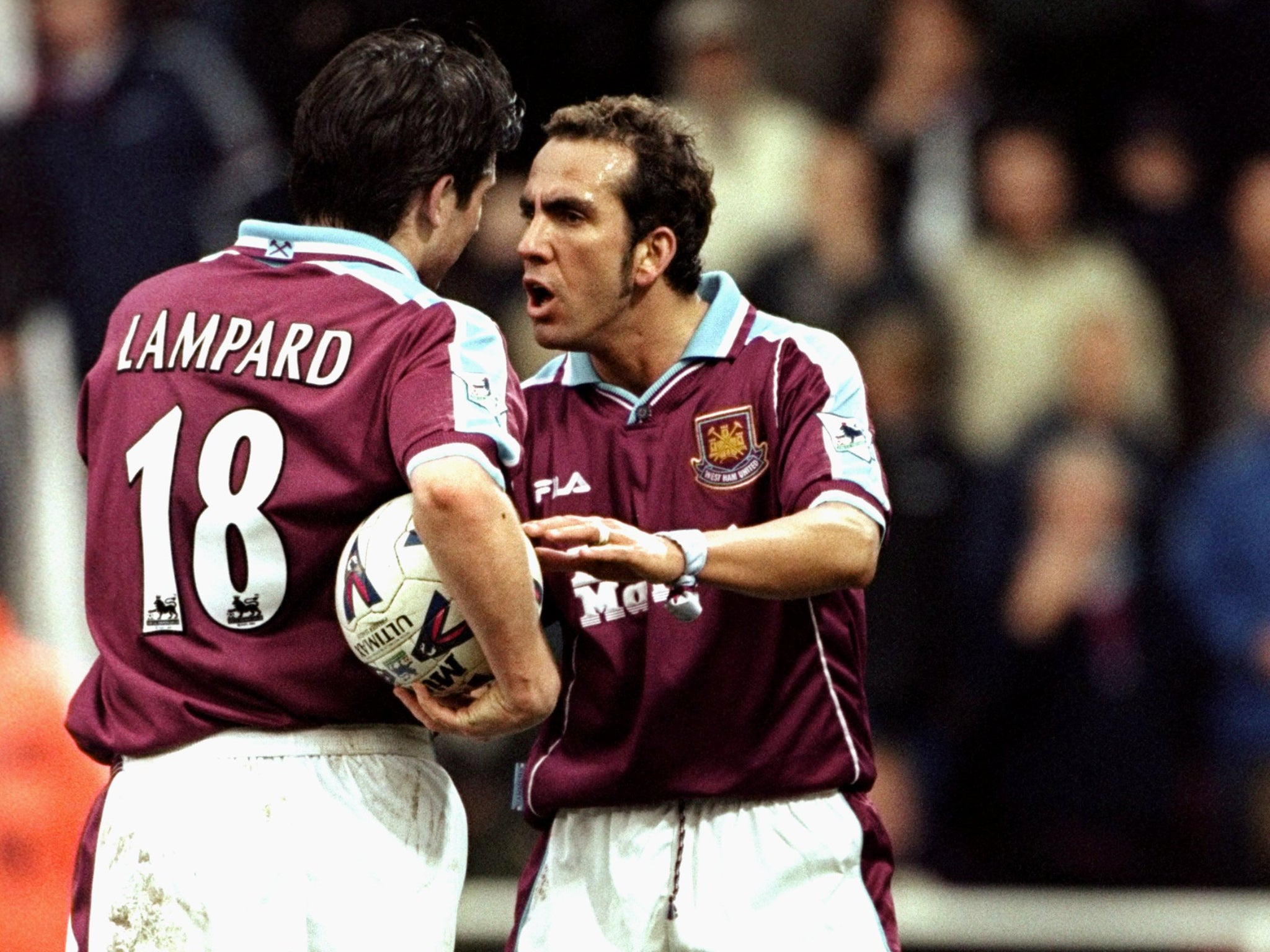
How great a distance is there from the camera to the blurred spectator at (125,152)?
339 inches

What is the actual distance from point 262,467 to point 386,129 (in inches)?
24.8

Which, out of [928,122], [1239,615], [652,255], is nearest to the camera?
[652,255]

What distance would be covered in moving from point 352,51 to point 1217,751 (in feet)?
17.8

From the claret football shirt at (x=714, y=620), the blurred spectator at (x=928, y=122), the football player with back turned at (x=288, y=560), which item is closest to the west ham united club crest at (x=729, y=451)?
the claret football shirt at (x=714, y=620)

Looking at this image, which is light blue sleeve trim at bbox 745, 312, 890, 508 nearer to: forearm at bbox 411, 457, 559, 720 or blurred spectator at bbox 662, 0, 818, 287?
forearm at bbox 411, 457, 559, 720

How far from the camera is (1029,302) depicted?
26.8 ft

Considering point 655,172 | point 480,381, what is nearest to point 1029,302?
point 655,172

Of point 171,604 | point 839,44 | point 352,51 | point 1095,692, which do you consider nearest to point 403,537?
point 171,604

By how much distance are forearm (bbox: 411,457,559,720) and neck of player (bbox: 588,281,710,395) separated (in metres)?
0.90

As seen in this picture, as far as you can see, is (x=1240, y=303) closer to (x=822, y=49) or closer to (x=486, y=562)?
(x=822, y=49)

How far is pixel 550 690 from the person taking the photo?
328 cm

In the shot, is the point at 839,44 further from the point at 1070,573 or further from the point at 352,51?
the point at 352,51

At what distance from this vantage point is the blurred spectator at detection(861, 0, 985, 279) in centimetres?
839

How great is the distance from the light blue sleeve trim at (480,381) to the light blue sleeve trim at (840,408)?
28.2 inches
